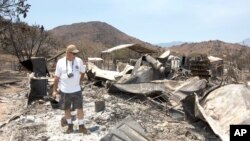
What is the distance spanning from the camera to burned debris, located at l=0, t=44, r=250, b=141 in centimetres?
755

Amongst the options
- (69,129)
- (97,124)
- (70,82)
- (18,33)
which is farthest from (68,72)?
(18,33)

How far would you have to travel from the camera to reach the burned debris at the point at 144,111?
755 centimetres

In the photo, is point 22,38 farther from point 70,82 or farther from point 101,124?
point 70,82

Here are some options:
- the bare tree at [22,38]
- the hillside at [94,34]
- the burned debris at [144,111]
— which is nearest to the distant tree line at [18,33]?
the bare tree at [22,38]

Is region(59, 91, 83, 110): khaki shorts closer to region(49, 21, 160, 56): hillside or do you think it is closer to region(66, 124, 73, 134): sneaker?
region(66, 124, 73, 134): sneaker

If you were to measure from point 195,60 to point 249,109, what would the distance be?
30.5 feet

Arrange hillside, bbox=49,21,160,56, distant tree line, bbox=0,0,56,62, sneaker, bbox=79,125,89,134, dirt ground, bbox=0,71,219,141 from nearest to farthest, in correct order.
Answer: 1. sneaker, bbox=79,125,89,134
2. dirt ground, bbox=0,71,219,141
3. distant tree line, bbox=0,0,56,62
4. hillside, bbox=49,21,160,56

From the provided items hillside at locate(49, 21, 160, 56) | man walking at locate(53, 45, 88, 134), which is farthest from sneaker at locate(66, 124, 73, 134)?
hillside at locate(49, 21, 160, 56)

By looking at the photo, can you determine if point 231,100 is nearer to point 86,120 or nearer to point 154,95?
point 86,120

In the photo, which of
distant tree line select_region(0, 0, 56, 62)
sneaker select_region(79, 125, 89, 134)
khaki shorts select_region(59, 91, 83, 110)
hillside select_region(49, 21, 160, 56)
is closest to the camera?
sneaker select_region(79, 125, 89, 134)

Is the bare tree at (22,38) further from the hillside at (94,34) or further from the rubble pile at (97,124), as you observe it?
the hillside at (94,34)

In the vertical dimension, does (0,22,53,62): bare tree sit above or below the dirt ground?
above

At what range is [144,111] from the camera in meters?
10.4

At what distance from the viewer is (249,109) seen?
7613mm
